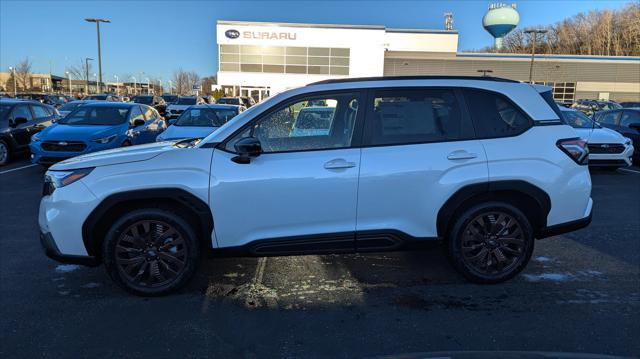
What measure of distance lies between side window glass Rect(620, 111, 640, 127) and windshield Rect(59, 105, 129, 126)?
42.4 ft

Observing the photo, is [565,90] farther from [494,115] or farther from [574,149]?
[494,115]

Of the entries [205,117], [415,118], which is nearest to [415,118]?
[415,118]

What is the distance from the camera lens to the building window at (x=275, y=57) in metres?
56.4

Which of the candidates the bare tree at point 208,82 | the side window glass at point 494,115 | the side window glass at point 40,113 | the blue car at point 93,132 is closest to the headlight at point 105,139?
the blue car at point 93,132

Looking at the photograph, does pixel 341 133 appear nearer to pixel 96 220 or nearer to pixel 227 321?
pixel 227 321

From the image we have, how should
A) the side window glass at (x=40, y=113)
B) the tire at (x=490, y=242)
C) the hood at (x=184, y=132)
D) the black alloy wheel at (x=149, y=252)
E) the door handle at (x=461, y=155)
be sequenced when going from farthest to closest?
the side window glass at (x=40, y=113), the hood at (x=184, y=132), the tire at (x=490, y=242), the door handle at (x=461, y=155), the black alloy wheel at (x=149, y=252)

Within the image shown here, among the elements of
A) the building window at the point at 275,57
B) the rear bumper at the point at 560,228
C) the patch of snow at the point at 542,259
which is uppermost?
the building window at the point at 275,57

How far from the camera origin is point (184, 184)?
12.5 ft

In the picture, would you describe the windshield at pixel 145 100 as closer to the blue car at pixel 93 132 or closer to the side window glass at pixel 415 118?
the blue car at pixel 93 132

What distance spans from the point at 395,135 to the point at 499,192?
1106 millimetres

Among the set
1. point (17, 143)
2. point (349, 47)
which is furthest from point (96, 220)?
point (349, 47)

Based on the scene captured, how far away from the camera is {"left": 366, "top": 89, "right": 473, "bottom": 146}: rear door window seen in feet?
13.4

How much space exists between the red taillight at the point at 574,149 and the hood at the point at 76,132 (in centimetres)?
898

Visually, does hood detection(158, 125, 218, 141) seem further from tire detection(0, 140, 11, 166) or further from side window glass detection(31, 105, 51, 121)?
side window glass detection(31, 105, 51, 121)
